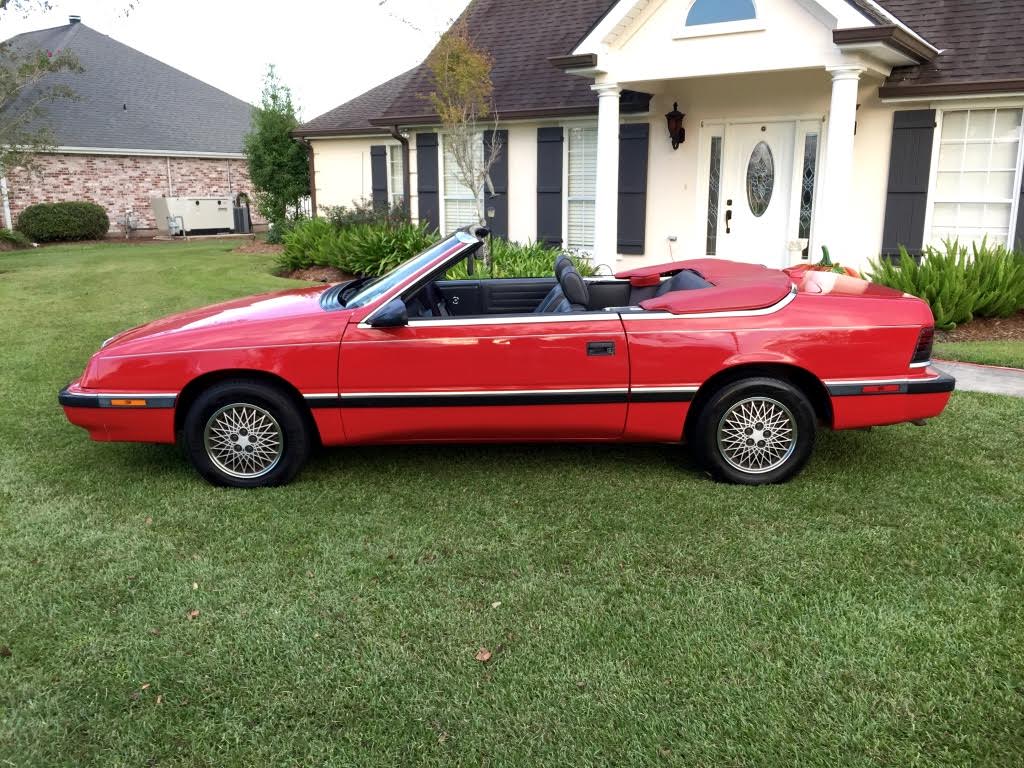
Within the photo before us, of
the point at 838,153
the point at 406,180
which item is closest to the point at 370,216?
the point at 406,180

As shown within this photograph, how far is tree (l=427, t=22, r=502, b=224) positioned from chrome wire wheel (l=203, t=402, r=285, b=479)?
8228mm

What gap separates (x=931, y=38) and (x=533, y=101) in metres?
5.53

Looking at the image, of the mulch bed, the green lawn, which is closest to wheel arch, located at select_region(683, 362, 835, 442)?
the green lawn

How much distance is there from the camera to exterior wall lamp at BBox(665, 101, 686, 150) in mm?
11867

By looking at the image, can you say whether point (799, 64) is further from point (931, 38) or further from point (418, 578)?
point (418, 578)

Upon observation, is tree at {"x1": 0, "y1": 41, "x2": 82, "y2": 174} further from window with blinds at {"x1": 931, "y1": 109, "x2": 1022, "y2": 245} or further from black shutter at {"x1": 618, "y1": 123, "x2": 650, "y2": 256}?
window with blinds at {"x1": 931, "y1": 109, "x2": 1022, "y2": 245}

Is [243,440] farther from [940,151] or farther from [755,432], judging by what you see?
[940,151]

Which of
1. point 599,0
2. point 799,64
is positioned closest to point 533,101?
point 599,0

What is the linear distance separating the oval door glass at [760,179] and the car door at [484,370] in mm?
7923

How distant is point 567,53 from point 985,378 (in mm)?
8288

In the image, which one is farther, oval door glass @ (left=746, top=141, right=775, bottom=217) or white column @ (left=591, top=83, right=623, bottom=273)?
oval door glass @ (left=746, top=141, right=775, bottom=217)

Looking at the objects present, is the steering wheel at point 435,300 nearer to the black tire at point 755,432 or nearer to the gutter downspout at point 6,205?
the black tire at point 755,432

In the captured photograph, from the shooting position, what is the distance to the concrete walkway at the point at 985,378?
7004 millimetres

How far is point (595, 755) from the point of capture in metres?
2.72
